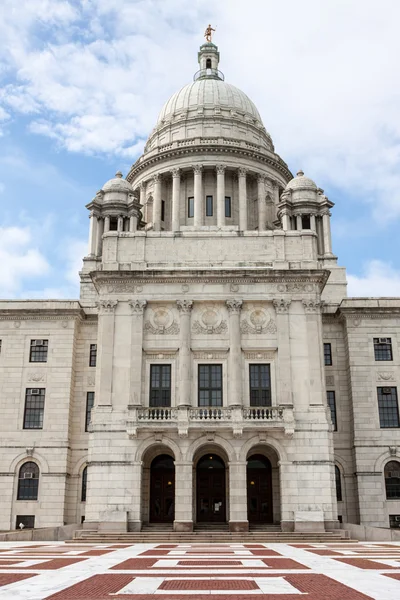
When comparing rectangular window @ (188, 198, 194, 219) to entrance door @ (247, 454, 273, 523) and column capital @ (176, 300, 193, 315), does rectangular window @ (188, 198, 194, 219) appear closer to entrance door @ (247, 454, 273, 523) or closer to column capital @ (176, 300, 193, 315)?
column capital @ (176, 300, 193, 315)

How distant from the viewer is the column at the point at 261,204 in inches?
2292

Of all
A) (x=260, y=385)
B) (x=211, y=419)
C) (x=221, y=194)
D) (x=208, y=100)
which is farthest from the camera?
(x=208, y=100)

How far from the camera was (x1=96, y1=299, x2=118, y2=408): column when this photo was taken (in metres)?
35.9

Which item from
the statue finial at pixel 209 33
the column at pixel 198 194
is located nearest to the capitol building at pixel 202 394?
the column at pixel 198 194

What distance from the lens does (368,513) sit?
39.8 meters

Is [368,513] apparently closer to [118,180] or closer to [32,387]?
[32,387]

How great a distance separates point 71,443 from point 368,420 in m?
19.6

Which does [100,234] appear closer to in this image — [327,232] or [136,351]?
[327,232]

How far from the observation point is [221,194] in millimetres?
58344

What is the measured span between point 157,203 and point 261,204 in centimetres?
984

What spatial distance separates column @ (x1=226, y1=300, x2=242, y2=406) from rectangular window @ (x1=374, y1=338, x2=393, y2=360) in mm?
11728

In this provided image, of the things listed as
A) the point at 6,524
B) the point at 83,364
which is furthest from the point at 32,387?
the point at 6,524

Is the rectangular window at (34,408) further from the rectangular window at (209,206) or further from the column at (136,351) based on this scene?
the rectangular window at (209,206)

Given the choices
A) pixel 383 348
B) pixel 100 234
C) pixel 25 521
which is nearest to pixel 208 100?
pixel 100 234
